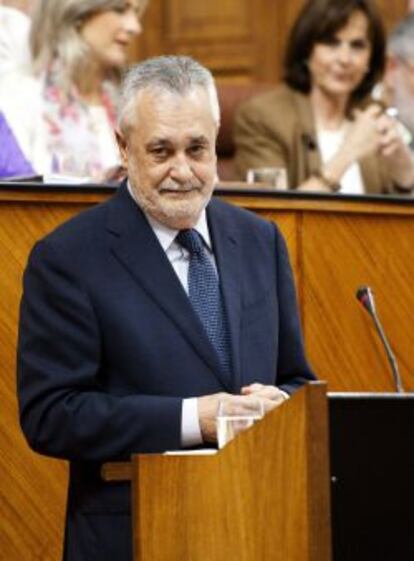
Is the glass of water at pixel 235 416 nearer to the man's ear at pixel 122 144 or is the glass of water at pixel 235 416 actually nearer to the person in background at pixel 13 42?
the man's ear at pixel 122 144

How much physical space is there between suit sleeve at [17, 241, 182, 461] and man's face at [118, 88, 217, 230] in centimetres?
21

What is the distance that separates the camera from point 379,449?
3.14 m

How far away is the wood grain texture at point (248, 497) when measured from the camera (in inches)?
117

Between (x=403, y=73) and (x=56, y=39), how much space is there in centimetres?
127

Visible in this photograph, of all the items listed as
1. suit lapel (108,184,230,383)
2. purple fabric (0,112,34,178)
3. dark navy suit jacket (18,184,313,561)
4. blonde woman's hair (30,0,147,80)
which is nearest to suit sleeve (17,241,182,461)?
dark navy suit jacket (18,184,313,561)

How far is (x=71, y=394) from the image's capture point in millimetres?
3492

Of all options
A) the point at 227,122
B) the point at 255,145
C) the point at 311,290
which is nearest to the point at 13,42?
the point at 255,145

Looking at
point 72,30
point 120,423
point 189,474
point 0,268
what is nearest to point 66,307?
point 120,423

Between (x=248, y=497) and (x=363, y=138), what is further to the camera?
(x=363, y=138)

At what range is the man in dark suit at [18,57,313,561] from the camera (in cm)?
349

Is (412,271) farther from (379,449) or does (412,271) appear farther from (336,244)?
(379,449)

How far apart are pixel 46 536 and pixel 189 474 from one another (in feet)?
4.55

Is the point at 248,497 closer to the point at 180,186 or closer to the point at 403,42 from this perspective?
the point at 180,186

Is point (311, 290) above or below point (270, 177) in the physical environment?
below
